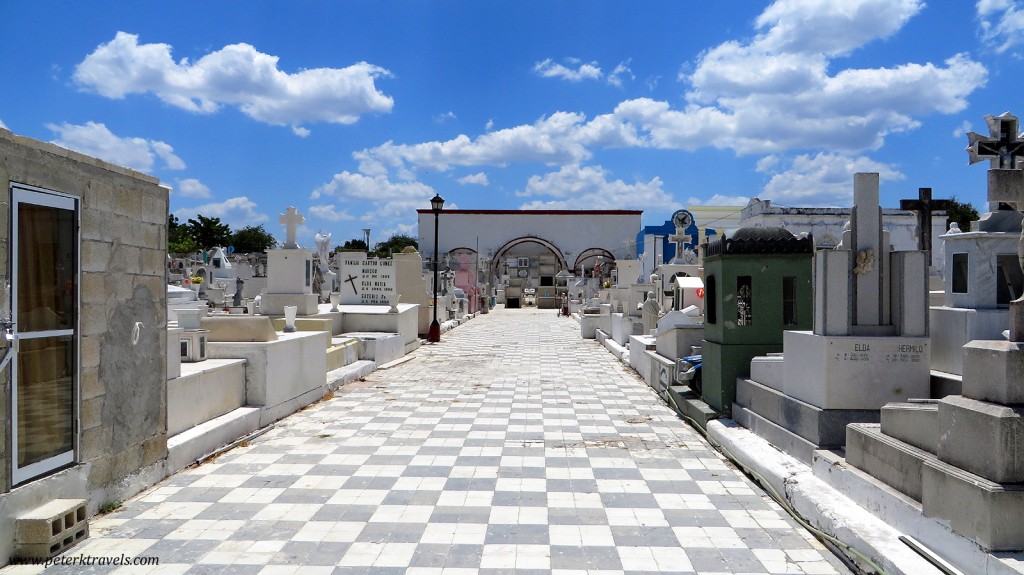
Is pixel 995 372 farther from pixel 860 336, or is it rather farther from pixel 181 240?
pixel 181 240

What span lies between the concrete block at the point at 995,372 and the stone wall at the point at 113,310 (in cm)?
510

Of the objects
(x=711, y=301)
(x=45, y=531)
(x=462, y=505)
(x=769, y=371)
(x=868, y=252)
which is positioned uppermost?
(x=868, y=252)

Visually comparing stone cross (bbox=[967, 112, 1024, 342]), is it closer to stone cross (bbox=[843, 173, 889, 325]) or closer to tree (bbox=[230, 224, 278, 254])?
stone cross (bbox=[843, 173, 889, 325])

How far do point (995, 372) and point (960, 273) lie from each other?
633cm

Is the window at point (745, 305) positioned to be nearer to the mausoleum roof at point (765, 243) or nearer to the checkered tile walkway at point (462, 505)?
the mausoleum roof at point (765, 243)

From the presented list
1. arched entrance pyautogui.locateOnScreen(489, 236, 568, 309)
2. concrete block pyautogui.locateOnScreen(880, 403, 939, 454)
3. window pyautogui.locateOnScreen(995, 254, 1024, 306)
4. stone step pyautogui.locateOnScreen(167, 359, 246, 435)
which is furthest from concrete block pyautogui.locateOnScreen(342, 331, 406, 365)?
arched entrance pyautogui.locateOnScreen(489, 236, 568, 309)

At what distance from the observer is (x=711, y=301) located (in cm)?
820

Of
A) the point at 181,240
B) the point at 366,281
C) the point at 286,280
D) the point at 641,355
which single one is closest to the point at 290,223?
the point at 286,280

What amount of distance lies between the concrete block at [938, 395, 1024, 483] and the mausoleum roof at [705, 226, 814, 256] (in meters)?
4.18

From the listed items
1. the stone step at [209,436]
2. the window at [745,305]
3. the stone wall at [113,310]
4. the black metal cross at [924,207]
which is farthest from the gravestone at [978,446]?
the black metal cross at [924,207]

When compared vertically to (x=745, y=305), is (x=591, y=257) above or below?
above

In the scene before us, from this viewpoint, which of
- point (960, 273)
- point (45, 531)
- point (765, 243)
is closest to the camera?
point (45, 531)

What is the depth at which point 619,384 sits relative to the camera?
11.7 meters

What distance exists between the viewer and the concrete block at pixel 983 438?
3.09 m
